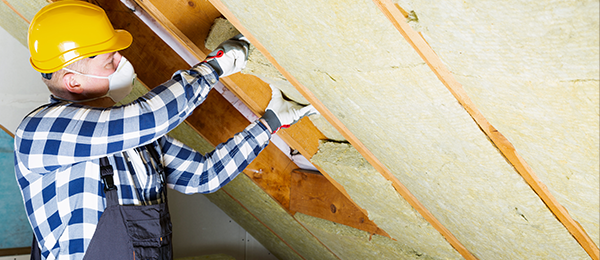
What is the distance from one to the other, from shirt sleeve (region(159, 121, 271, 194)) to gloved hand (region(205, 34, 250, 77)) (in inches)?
10.2

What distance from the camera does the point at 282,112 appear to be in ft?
5.43

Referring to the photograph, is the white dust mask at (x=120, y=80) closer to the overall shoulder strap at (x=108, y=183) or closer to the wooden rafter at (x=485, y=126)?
the overall shoulder strap at (x=108, y=183)

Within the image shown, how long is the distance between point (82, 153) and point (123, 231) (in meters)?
0.29

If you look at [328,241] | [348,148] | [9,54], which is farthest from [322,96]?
[9,54]

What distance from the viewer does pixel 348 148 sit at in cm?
169

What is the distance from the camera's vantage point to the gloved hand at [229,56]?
1.42 metres

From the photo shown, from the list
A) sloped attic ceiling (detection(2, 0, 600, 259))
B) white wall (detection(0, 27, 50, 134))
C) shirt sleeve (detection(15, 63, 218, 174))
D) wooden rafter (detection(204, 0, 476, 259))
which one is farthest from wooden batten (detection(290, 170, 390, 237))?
white wall (detection(0, 27, 50, 134))

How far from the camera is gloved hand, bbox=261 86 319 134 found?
163cm

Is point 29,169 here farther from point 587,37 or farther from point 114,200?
point 587,37

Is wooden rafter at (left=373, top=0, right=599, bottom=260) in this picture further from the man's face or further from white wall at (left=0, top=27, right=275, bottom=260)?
white wall at (left=0, top=27, right=275, bottom=260)

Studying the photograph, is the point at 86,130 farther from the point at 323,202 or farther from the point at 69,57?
the point at 323,202

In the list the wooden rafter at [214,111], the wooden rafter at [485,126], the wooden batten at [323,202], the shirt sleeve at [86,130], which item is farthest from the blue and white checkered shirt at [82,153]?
the wooden batten at [323,202]

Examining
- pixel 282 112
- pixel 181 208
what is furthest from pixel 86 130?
pixel 181 208

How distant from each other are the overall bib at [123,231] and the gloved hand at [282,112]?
54 centimetres
